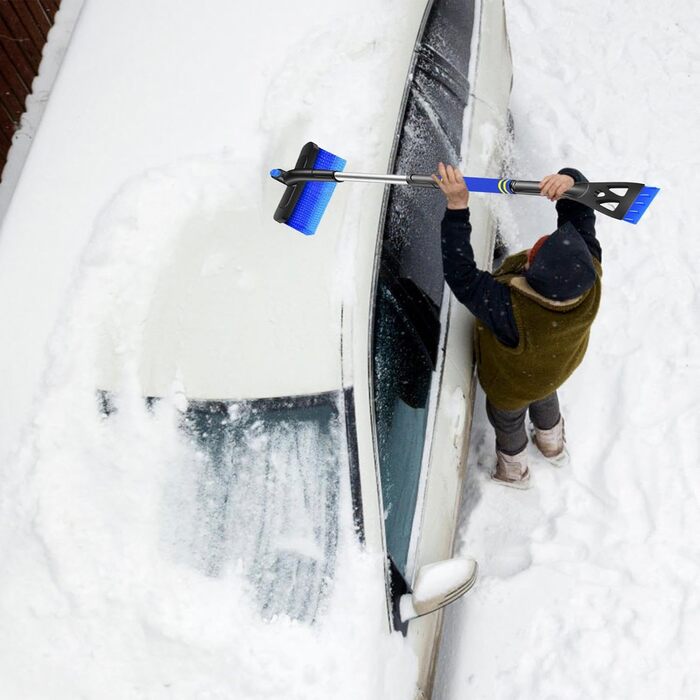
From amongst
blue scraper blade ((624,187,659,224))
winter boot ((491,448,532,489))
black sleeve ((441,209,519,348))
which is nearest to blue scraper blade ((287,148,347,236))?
black sleeve ((441,209,519,348))

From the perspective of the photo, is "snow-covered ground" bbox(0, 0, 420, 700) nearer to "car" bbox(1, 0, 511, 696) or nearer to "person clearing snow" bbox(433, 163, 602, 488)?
"car" bbox(1, 0, 511, 696)

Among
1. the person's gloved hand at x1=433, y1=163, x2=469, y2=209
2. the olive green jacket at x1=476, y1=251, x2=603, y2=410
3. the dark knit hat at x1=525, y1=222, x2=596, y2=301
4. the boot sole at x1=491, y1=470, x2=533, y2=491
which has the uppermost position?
the person's gloved hand at x1=433, y1=163, x2=469, y2=209

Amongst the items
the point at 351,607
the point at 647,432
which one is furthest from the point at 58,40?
the point at 647,432

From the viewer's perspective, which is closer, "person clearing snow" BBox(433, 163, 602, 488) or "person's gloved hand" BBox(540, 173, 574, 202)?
"person clearing snow" BBox(433, 163, 602, 488)

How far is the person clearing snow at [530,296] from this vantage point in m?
1.95

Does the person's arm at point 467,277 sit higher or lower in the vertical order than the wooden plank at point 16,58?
lower

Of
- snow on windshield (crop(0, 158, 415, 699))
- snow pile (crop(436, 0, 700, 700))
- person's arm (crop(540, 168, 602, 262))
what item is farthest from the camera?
snow pile (crop(436, 0, 700, 700))

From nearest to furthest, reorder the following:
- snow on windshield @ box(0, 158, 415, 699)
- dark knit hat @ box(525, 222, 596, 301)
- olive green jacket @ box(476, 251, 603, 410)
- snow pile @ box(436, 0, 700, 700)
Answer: snow on windshield @ box(0, 158, 415, 699) → dark knit hat @ box(525, 222, 596, 301) → olive green jacket @ box(476, 251, 603, 410) → snow pile @ box(436, 0, 700, 700)

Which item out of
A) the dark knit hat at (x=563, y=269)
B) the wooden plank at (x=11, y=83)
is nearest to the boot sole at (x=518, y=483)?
the dark knit hat at (x=563, y=269)

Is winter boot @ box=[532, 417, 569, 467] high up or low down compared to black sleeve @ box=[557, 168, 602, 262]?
down

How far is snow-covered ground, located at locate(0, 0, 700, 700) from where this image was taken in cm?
183

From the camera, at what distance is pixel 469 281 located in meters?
2.11

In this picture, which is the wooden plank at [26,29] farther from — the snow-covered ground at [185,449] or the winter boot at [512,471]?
the winter boot at [512,471]

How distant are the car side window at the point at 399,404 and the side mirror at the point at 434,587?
91 mm
